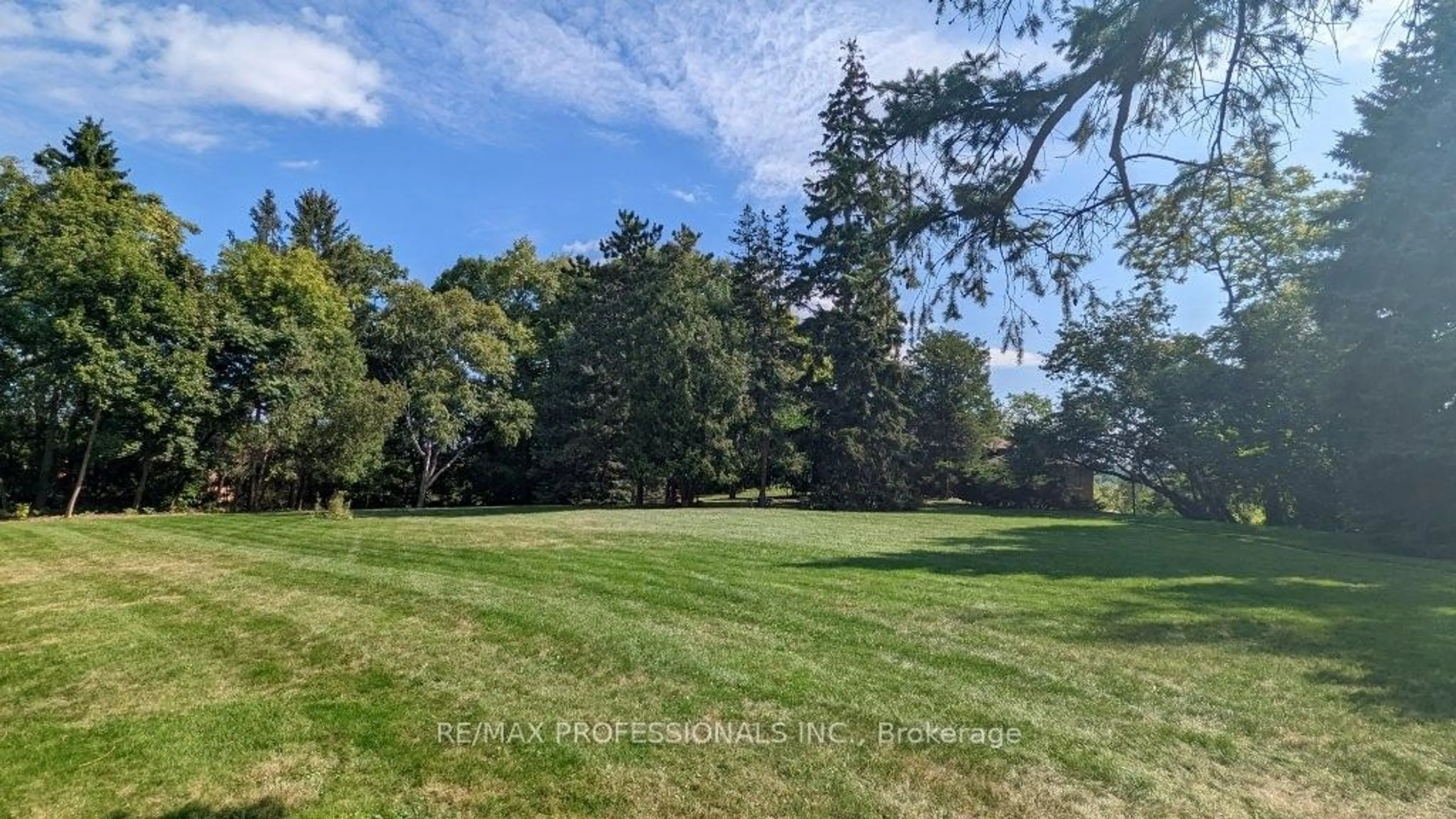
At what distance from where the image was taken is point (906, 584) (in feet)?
26.3

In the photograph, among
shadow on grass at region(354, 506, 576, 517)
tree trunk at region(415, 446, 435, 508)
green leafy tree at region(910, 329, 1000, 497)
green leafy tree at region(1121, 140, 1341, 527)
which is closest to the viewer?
green leafy tree at region(1121, 140, 1341, 527)

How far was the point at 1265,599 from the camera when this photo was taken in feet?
25.2

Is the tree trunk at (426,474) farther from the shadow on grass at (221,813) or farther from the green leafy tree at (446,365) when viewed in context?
the shadow on grass at (221,813)

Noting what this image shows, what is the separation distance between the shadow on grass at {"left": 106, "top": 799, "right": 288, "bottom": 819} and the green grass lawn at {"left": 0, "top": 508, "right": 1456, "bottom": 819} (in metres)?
0.01

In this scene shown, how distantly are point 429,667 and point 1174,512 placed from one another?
36.9 meters

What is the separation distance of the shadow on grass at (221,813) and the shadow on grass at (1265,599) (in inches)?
226

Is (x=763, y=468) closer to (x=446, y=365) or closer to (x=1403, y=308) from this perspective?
(x=446, y=365)

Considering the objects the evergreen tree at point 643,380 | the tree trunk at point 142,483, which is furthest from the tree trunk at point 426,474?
the tree trunk at point 142,483

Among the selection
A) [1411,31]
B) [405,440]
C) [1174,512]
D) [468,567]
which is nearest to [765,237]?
[405,440]

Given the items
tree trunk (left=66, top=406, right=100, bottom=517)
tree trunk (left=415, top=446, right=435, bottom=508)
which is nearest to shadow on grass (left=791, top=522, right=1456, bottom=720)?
tree trunk (left=415, top=446, right=435, bottom=508)

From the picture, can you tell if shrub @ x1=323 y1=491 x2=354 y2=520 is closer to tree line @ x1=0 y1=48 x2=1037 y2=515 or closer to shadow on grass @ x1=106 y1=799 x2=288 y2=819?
tree line @ x1=0 y1=48 x2=1037 y2=515

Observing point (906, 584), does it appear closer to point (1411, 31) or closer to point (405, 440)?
point (1411, 31)

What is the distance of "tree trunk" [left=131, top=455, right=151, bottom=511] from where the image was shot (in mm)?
25094

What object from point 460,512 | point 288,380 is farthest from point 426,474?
point 460,512
